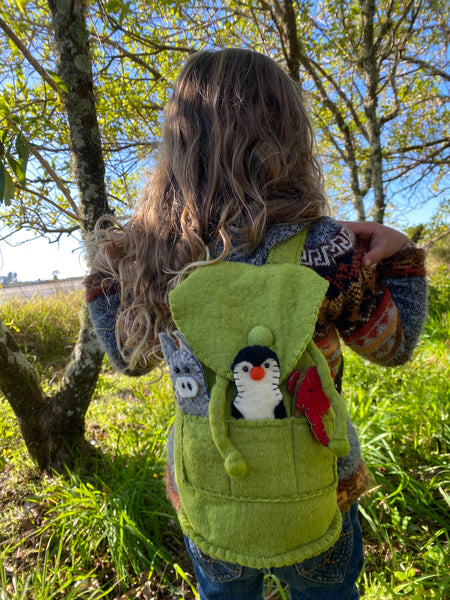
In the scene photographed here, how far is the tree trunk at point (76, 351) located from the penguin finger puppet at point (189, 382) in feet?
3.71

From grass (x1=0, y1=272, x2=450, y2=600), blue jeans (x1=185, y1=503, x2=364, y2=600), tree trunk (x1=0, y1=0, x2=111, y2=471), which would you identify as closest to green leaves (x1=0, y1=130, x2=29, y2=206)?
tree trunk (x1=0, y1=0, x2=111, y2=471)

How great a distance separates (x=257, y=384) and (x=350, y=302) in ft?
1.20

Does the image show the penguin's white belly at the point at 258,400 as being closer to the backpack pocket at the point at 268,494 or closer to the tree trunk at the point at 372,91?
the backpack pocket at the point at 268,494

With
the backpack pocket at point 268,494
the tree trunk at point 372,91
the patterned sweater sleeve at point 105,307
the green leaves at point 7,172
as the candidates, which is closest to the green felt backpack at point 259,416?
the backpack pocket at point 268,494

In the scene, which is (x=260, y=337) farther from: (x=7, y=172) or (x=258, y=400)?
(x=7, y=172)

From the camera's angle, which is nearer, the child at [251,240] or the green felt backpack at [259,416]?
the green felt backpack at [259,416]

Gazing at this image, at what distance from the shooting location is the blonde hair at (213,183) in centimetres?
93

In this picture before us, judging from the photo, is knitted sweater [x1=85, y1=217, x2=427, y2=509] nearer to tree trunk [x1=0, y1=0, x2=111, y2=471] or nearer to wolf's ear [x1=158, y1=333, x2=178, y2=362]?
wolf's ear [x1=158, y1=333, x2=178, y2=362]

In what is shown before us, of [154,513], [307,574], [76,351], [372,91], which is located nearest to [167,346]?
[307,574]

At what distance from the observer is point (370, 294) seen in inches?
39.6

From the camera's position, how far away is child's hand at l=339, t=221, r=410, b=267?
101cm

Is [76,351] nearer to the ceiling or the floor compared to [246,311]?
nearer to the floor

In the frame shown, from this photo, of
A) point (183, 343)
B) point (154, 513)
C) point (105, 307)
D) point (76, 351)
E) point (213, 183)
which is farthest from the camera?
point (76, 351)

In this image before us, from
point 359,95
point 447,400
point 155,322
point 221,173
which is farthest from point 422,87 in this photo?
point 155,322
